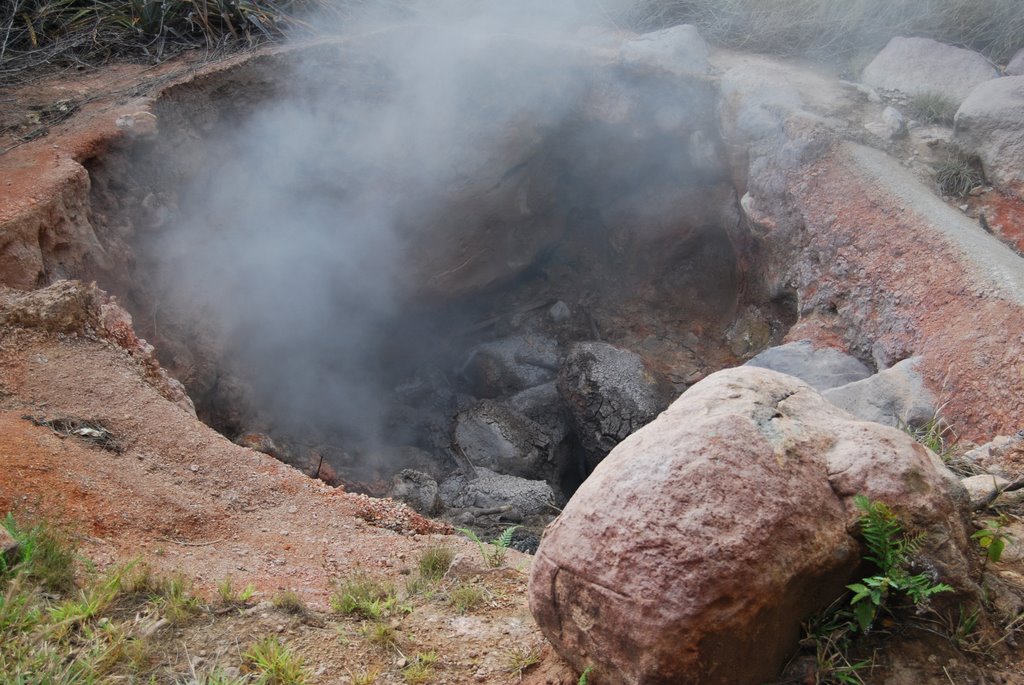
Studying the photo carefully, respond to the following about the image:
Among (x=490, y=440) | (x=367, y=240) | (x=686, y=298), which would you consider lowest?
(x=490, y=440)

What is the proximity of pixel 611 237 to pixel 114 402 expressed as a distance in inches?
184

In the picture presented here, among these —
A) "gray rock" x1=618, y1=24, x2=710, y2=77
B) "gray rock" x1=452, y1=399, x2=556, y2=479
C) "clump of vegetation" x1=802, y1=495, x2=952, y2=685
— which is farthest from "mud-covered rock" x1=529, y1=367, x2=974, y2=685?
"gray rock" x1=618, y1=24, x2=710, y2=77

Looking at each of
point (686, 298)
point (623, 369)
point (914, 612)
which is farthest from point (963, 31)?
point (914, 612)

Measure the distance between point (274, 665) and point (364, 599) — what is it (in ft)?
1.63

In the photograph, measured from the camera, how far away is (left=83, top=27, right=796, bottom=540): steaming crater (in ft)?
17.6

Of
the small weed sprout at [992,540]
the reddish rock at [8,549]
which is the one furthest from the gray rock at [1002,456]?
the reddish rock at [8,549]

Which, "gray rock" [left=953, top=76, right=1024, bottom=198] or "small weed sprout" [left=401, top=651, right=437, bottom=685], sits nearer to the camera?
"small weed sprout" [left=401, top=651, right=437, bottom=685]

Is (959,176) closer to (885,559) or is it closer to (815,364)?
(815,364)

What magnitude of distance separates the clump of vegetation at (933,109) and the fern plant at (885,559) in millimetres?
4526

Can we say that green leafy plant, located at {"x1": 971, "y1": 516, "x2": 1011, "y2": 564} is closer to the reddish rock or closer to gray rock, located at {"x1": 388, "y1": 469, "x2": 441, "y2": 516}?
the reddish rock

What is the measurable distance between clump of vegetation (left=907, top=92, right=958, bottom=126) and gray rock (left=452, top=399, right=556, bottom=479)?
341 centimetres

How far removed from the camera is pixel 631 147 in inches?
261

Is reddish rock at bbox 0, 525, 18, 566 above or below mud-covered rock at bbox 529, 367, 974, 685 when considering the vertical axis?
below

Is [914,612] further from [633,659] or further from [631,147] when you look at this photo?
[631,147]
